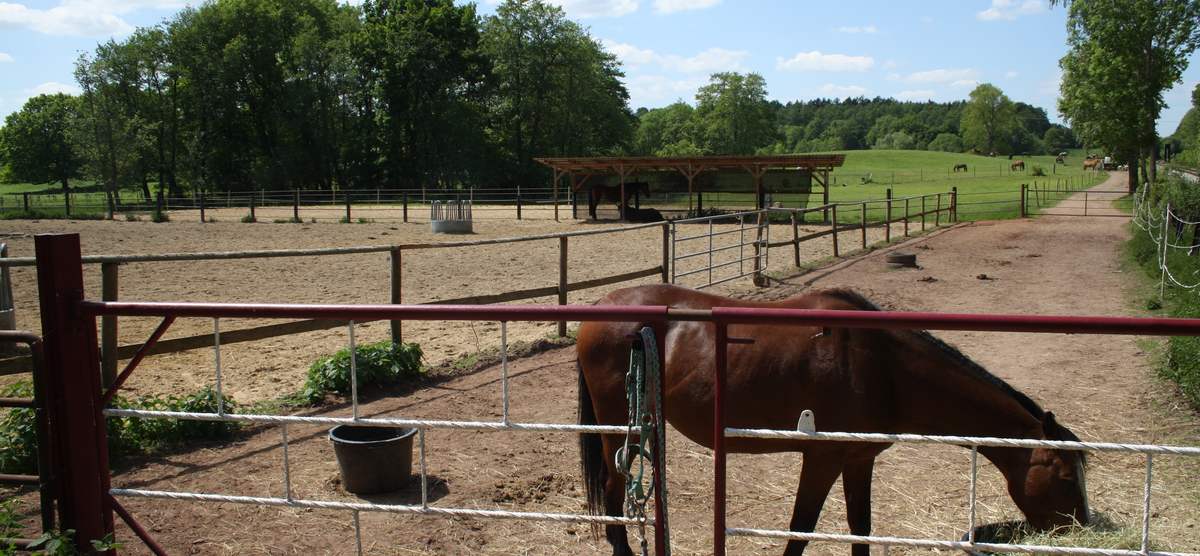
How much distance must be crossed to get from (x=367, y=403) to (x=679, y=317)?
14.7ft

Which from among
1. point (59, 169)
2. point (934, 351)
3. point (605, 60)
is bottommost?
point (934, 351)

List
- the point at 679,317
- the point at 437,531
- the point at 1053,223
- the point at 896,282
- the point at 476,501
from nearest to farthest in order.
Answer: the point at 679,317
the point at 437,531
the point at 476,501
the point at 896,282
the point at 1053,223

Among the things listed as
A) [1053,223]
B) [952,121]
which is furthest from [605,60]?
[952,121]

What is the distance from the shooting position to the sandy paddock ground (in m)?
3.71

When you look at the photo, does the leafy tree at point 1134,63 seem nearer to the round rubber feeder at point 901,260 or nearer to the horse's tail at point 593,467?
the round rubber feeder at point 901,260

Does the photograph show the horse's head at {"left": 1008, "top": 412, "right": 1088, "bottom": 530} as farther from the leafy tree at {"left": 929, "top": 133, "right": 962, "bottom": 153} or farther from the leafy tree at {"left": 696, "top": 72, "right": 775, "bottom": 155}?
the leafy tree at {"left": 929, "top": 133, "right": 962, "bottom": 153}

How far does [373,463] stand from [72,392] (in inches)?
74.2

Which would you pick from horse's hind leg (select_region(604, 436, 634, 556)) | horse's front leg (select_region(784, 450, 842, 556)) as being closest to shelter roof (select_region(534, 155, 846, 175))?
horse's hind leg (select_region(604, 436, 634, 556))

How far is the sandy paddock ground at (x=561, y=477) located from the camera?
146 inches

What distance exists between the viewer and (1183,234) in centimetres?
1248

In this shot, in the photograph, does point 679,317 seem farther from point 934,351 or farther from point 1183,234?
point 1183,234

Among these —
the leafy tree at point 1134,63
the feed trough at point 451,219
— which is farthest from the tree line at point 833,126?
the feed trough at point 451,219

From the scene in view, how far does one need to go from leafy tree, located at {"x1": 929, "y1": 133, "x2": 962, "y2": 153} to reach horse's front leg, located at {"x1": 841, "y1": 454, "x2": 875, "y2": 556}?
386 ft

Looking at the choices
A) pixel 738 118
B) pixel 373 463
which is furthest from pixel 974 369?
pixel 738 118
